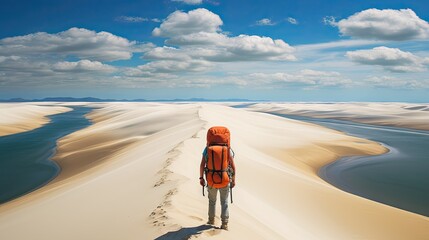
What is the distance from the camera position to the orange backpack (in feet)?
21.7

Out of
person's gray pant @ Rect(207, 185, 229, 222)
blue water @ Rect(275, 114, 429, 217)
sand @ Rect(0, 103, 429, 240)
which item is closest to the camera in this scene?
person's gray pant @ Rect(207, 185, 229, 222)

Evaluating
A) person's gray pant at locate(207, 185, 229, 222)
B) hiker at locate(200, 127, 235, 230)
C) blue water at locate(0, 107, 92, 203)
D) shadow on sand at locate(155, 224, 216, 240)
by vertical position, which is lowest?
blue water at locate(0, 107, 92, 203)

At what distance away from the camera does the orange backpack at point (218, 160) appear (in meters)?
6.61

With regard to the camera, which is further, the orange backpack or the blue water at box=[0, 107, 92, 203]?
the blue water at box=[0, 107, 92, 203]

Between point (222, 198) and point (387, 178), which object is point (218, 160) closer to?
point (222, 198)

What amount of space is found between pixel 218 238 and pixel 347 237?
22.4 ft

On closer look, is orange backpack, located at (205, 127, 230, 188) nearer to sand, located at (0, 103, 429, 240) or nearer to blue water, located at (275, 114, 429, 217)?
sand, located at (0, 103, 429, 240)

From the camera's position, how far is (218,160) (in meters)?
6.61

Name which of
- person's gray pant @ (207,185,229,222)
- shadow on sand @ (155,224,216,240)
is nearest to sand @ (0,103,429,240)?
shadow on sand @ (155,224,216,240)

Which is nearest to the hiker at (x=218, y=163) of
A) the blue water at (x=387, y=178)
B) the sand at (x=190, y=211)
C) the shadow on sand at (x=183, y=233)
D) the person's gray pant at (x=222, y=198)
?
the person's gray pant at (x=222, y=198)

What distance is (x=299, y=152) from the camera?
101 feet

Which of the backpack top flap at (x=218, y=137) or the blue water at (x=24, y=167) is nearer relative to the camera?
the backpack top flap at (x=218, y=137)

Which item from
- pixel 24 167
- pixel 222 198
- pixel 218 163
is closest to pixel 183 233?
pixel 222 198

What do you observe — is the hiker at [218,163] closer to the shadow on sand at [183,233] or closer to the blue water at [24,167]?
the shadow on sand at [183,233]
